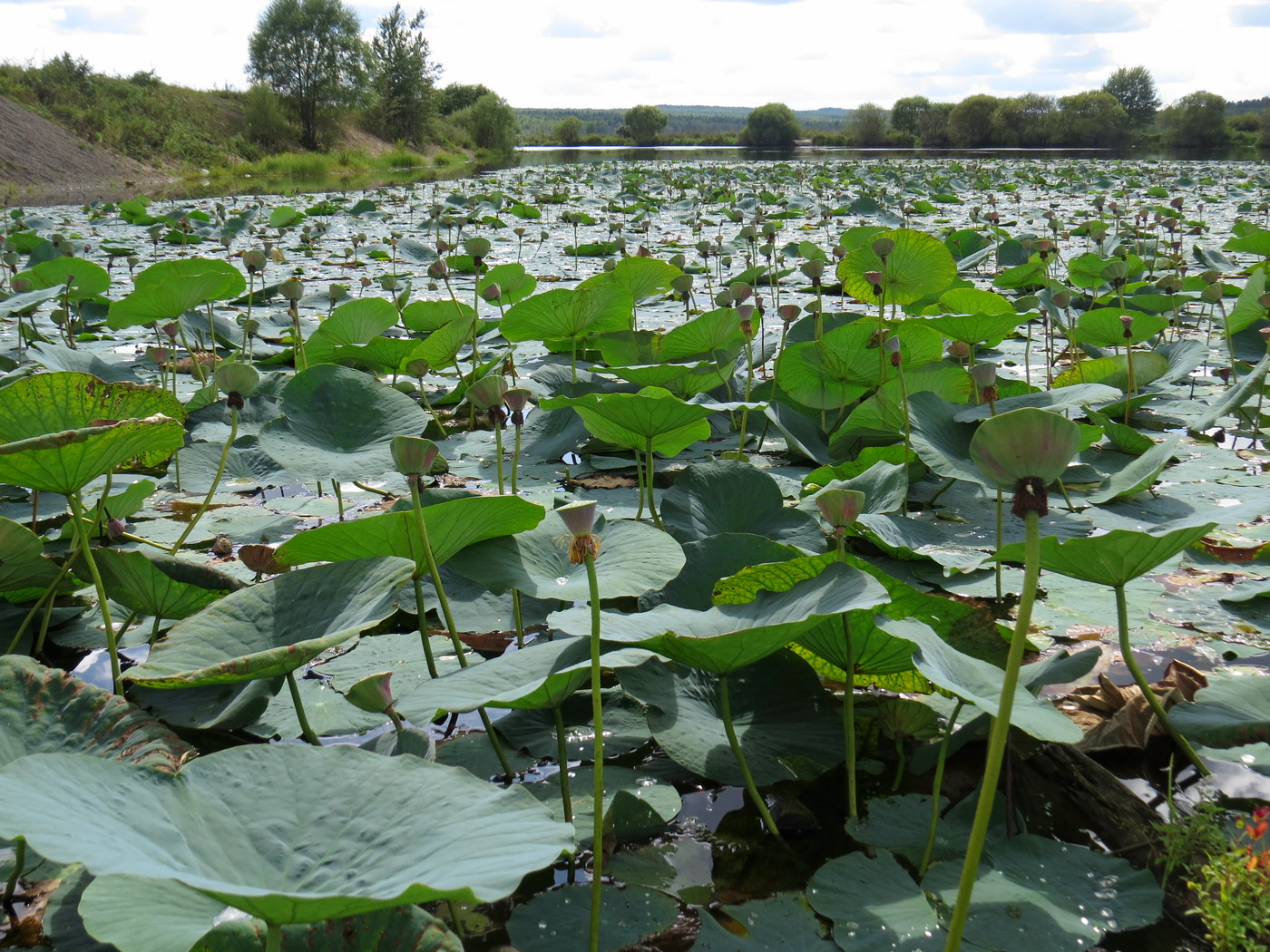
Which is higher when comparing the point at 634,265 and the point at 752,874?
the point at 634,265

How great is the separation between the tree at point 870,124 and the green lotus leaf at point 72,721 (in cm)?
3716

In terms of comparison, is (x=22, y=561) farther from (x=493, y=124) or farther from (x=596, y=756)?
(x=493, y=124)

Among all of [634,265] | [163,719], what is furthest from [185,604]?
[634,265]

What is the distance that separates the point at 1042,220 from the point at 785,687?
8.61 meters

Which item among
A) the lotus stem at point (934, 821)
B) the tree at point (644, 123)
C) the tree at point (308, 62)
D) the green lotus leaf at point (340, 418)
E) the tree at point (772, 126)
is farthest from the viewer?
the tree at point (644, 123)

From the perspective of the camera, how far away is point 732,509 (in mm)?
1600

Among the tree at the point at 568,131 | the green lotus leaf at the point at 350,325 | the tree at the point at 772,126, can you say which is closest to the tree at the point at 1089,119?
the tree at the point at 772,126

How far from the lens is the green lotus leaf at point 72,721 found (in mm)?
903

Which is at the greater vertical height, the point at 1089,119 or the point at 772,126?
the point at 772,126

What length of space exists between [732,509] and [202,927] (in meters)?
1.12

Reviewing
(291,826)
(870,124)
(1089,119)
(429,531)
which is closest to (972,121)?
(1089,119)

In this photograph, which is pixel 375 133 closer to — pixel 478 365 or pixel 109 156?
pixel 109 156

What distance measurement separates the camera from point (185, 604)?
1.29 meters

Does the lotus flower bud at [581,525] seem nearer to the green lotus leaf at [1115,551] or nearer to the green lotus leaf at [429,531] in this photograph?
the green lotus leaf at [429,531]
